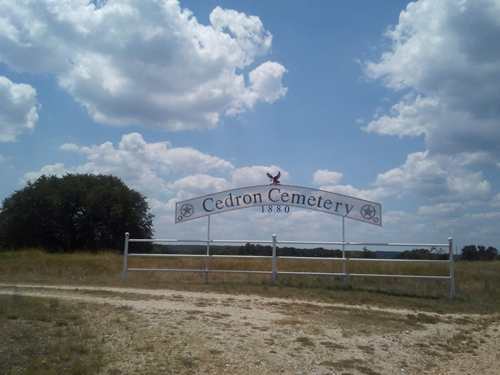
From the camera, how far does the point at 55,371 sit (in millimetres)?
6184

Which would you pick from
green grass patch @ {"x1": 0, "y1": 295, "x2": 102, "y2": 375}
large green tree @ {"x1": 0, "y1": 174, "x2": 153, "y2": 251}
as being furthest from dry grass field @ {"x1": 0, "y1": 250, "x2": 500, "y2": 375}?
large green tree @ {"x1": 0, "y1": 174, "x2": 153, "y2": 251}

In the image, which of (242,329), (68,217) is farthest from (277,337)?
(68,217)

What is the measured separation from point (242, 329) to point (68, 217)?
129 ft

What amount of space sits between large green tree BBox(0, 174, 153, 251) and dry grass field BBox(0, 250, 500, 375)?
29816 millimetres

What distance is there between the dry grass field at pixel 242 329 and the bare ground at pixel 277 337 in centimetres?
2

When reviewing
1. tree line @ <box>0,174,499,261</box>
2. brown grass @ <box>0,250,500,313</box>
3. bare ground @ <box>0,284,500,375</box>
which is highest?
tree line @ <box>0,174,499,261</box>

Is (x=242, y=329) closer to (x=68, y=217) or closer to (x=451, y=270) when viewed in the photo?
(x=451, y=270)

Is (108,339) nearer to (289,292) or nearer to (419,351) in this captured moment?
(419,351)

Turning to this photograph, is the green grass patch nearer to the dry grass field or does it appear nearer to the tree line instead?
the dry grass field

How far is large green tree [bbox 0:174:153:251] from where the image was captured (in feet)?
144

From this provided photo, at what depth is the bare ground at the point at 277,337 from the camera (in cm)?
710

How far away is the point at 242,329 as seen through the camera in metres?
8.76

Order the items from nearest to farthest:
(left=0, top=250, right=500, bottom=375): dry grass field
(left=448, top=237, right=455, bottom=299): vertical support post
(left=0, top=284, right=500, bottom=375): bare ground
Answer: (left=0, top=250, right=500, bottom=375): dry grass field → (left=0, top=284, right=500, bottom=375): bare ground → (left=448, top=237, right=455, bottom=299): vertical support post

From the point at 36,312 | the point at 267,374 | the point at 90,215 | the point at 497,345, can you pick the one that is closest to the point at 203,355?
the point at 267,374
